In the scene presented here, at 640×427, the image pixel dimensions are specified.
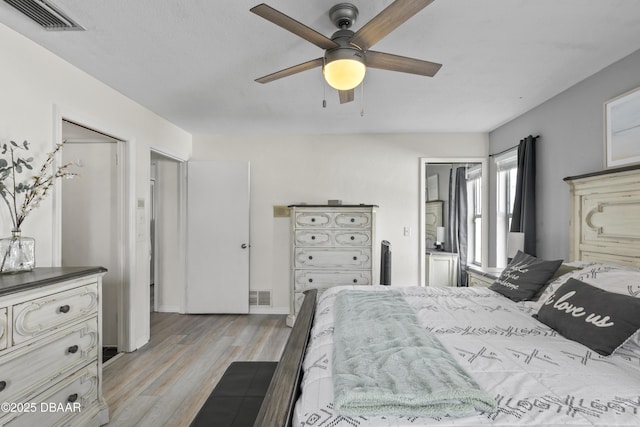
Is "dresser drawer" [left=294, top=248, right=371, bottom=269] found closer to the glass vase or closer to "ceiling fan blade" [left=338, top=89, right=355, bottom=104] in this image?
"ceiling fan blade" [left=338, top=89, right=355, bottom=104]

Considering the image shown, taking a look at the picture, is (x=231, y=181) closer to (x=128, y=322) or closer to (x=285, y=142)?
(x=285, y=142)

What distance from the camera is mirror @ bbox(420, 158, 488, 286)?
4.38 m

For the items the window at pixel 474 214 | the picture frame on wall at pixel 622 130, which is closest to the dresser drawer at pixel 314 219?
the window at pixel 474 214

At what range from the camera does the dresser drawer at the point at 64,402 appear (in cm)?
158

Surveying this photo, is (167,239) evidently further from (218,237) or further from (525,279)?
(525,279)

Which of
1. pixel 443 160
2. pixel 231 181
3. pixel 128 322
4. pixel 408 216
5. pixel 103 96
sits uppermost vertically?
pixel 103 96

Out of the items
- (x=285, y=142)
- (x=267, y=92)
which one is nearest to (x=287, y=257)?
(x=285, y=142)

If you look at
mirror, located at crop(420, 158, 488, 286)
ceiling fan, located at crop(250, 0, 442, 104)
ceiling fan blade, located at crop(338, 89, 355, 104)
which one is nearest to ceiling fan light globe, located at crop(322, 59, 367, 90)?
ceiling fan, located at crop(250, 0, 442, 104)

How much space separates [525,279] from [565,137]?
1428 mm

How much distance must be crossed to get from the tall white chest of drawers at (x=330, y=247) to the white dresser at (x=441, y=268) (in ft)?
5.38

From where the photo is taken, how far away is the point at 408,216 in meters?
4.43

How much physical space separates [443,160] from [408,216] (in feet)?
2.91

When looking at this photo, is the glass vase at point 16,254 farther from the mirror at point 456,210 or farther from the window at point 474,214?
the window at point 474,214

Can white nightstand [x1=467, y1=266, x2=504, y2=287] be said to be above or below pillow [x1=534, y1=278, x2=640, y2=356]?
below
